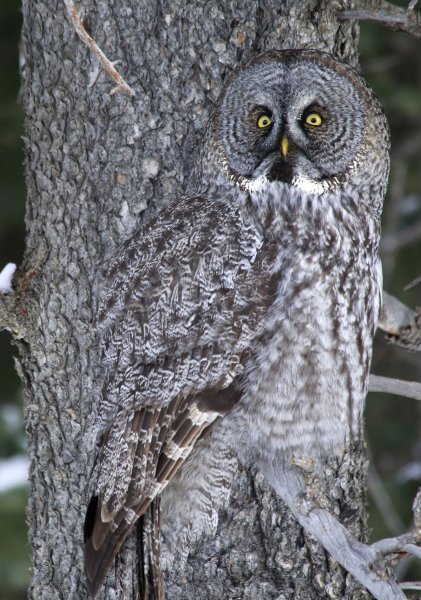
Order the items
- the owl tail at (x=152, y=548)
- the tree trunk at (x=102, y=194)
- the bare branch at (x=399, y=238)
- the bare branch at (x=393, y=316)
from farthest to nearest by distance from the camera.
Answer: the bare branch at (x=399, y=238)
the bare branch at (x=393, y=316)
the tree trunk at (x=102, y=194)
the owl tail at (x=152, y=548)

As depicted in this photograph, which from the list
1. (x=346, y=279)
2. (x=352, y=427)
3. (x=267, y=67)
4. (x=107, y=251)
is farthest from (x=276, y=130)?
(x=352, y=427)

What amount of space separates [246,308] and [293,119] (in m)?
0.53

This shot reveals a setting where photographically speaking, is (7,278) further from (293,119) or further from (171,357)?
(293,119)

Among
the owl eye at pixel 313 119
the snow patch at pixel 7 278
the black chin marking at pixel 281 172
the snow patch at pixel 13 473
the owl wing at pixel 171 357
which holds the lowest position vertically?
the owl wing at pixel 171 357

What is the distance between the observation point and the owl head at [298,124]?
2611 mm

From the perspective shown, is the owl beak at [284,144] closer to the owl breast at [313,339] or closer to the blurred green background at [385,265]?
the owl breast at [313,339]

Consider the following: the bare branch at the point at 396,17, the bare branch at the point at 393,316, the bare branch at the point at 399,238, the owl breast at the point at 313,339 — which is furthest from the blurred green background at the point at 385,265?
the owl breast at the point at 313,339

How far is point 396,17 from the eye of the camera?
8.80ft

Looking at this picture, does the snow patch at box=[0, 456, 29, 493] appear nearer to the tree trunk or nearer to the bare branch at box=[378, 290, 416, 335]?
the tree trunk

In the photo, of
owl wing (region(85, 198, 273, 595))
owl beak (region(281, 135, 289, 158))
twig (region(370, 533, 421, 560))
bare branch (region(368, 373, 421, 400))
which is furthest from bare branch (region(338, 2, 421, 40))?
twig (region(370, 533, 421, 560))

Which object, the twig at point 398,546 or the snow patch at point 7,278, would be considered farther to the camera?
the snow patch at point 7,278

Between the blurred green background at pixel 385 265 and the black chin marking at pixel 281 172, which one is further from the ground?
the blurred green background at pixel 385 265

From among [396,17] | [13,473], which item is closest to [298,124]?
[396,17]

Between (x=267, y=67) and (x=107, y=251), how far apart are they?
72 cm
